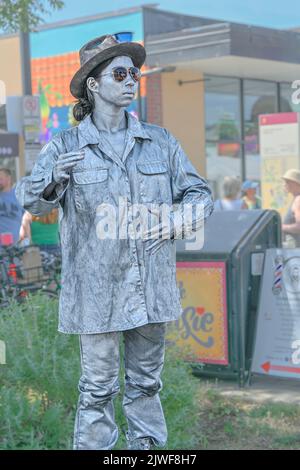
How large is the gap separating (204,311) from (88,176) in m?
3.30

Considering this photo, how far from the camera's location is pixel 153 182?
134 inches

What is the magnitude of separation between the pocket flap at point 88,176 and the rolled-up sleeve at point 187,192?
1.07ft

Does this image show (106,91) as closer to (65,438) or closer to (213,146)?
(65,438)

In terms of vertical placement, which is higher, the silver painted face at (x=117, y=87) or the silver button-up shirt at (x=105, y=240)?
the silver painted face at (x=117, y=87)

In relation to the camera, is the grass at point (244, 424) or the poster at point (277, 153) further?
the poster at point (277, 153)

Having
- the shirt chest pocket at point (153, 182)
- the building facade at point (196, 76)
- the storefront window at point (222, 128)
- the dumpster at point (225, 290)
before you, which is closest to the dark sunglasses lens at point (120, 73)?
the shirt chest pocket at point (153, 182)

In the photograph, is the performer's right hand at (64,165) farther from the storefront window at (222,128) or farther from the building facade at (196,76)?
the storefront window at (222,128)

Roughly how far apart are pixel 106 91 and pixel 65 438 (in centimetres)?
184

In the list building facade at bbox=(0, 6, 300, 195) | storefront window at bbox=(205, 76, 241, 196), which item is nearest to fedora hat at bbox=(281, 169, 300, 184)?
building facade at bbox=(0, 6, 300, 195)

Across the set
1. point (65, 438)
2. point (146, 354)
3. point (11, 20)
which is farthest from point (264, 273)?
point (11, 20)

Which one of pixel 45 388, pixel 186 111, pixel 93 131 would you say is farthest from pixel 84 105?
pixel 186 111

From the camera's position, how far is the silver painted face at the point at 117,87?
11.0ft

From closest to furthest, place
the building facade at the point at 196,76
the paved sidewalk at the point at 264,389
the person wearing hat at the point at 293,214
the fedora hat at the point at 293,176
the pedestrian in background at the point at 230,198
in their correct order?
the paved sidewalk at the point at 264,389 < the person wearing hat at the point at 293,214 < the fedora hat at the point at 293,176 < the pedestrian in background at the point at 230,198 < the building facade at the point at 196,76

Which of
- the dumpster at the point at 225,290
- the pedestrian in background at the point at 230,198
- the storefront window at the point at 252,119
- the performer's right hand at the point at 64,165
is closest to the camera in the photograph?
the performer's right hand at the point at 64,165
